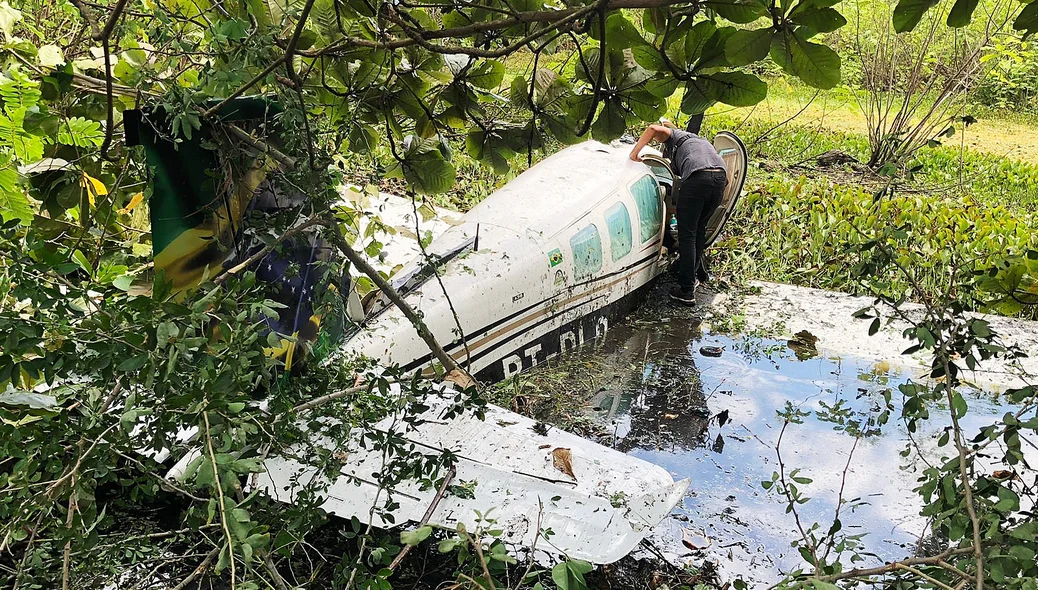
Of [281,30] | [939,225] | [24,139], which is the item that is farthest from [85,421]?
[939,225]

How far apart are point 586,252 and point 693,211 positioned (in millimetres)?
1586

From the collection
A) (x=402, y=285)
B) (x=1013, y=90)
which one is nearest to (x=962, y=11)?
(x=402, y=285)

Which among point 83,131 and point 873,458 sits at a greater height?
point 83,131

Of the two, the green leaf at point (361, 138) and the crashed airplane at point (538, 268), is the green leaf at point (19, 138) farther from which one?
the crashed airplane at point (538, 268)

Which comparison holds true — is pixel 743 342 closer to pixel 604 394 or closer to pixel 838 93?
pixel 604 394

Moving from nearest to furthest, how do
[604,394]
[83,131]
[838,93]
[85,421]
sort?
[85,421] → [83,131] → [604,394] → [838,93]

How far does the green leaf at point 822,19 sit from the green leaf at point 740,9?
0.24 feet

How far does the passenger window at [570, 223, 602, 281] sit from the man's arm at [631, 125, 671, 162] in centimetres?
122

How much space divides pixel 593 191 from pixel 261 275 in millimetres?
3574

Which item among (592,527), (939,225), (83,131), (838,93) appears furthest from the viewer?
(838,93)

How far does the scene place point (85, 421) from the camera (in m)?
1.66

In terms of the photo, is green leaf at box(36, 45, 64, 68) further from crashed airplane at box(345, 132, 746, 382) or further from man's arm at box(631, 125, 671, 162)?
man's arm at box(631, 125, 671, 162)

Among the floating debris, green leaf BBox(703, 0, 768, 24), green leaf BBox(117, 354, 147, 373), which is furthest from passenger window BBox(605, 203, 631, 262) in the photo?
green leaf BBox(117, 354, 147, 373)

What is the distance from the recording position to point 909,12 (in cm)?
131
